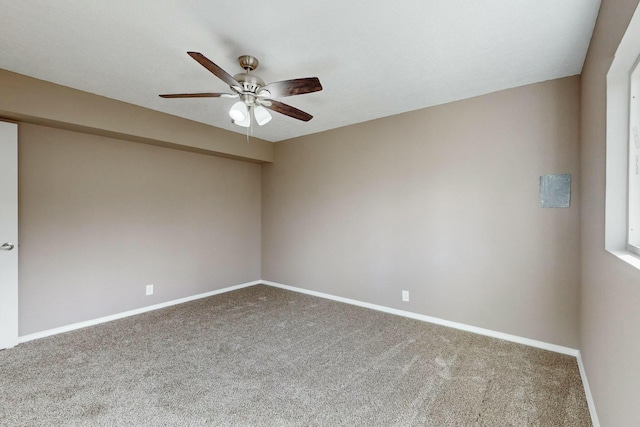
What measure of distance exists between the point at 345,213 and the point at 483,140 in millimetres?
1884

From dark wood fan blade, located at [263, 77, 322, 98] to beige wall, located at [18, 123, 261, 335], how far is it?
8.33 feet

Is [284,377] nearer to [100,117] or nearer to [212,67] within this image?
[212,67]

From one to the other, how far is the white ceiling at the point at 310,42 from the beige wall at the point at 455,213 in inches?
16.9

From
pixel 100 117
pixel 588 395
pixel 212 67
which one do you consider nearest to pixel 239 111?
pixel 212 67

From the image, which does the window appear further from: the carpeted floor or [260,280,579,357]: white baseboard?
[260,280,579,357]: white baseboard

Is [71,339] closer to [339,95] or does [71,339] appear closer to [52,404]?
[52,404]

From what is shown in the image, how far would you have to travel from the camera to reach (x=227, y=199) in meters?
4.71

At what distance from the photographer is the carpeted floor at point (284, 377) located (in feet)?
5.98

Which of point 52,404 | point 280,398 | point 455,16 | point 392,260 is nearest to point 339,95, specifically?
point 455,16

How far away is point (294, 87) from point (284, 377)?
2136 millimetres

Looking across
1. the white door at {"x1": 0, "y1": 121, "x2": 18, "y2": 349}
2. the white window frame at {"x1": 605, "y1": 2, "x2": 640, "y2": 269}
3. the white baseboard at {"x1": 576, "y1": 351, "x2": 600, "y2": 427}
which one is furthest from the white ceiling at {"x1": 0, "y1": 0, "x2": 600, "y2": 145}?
the white baseboard at {"x1": 576, "y1": 351, "x2": 600, "y2": 427}

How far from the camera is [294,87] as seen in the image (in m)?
2.03

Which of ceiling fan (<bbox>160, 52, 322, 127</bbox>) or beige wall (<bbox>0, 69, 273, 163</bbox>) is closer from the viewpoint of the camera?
ceiling fan (<bbox>160, 52, 322, 127</bbox>)

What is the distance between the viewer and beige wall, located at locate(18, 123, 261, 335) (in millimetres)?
2988
